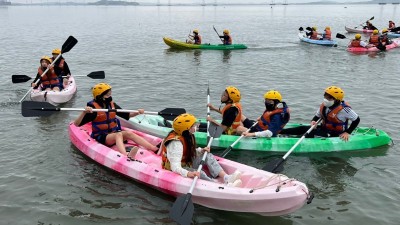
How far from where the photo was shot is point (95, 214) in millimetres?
6504

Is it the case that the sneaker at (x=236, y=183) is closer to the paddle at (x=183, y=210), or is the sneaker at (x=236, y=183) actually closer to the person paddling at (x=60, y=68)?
the paddle at (x=183, y=210)

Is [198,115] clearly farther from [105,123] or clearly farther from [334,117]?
[334,117]

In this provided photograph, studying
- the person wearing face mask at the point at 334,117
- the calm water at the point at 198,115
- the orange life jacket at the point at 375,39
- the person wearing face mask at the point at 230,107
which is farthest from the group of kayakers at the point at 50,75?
the orange life jacket at the point at 375,39

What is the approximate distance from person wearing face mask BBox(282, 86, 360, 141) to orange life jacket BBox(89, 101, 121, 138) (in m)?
4.29

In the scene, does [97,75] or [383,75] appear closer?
[97,75]

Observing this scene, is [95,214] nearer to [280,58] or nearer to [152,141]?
[152,141]

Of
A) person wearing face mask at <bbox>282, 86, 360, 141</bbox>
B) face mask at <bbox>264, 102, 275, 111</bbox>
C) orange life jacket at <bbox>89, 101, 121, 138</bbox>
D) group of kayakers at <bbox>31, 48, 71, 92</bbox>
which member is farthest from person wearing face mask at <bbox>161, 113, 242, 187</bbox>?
group of kayakers at <bbox>31, 48, 71, 92</bbox>

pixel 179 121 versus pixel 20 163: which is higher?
pixel 179 121

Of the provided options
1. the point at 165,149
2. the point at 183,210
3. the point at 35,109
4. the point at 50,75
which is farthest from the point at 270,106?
the point at 50,75

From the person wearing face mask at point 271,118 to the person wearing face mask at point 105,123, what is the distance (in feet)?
7.77

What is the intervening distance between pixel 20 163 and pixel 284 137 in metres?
5.96

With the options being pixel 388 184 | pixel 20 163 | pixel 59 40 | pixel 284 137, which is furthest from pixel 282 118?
pixel 59 40

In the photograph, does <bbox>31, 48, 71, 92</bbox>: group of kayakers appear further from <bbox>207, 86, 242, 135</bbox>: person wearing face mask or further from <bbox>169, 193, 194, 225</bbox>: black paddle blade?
<bbox>169, 193, 194, 225</bbox>: black paddle blade

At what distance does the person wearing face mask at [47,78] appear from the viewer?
12.4 m
